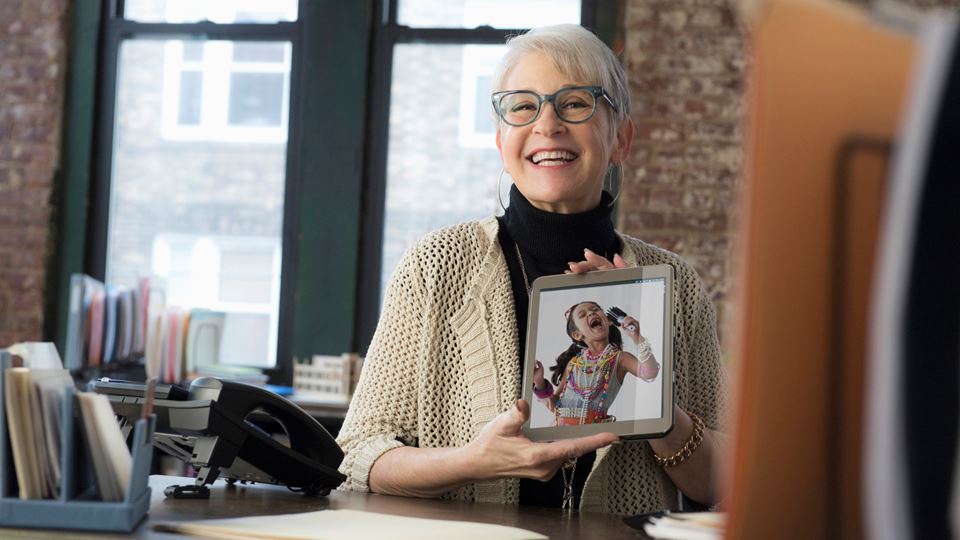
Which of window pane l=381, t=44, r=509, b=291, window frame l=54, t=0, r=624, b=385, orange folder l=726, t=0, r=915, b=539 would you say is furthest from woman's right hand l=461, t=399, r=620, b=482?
window pane l=381, t=44, r=509, b=291

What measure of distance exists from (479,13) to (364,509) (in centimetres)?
388

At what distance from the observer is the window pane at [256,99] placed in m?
4.94

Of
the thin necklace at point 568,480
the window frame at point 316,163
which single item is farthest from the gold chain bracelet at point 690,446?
the window frame at point 316,163

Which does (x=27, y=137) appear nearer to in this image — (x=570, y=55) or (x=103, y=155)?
(x=103, y=155)

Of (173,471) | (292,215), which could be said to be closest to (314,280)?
(292,215)

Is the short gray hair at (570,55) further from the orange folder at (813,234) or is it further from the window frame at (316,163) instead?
the window frame at (316,163)

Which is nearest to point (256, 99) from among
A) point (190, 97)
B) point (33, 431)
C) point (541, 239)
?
point (190, 97)

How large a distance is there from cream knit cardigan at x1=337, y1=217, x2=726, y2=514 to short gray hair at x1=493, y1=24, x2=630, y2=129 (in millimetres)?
302

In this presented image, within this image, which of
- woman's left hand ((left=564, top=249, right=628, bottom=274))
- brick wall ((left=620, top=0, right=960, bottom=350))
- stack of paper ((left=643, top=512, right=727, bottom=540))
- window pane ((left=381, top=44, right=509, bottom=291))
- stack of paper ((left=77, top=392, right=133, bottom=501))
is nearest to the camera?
stack of paper ((left=643, top=512, right=727, bottom=540))

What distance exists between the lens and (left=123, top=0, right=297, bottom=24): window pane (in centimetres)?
493

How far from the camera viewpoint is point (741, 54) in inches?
178

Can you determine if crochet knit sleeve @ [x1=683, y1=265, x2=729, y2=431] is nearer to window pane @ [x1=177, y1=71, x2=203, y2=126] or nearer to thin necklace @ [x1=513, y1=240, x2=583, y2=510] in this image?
thin necklace @ [x1=513, y1=240, x2=583, y2=510]

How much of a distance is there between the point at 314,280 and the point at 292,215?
339 mm

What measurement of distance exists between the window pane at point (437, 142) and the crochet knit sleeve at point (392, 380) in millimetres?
3075
